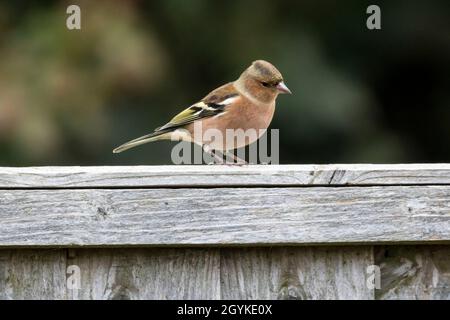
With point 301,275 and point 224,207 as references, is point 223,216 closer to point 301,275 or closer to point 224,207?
point 224,207

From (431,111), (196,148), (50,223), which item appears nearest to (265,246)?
(50,223)

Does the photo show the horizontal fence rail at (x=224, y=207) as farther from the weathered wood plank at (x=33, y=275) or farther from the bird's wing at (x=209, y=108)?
the bird's wing at (x=209, y=108)

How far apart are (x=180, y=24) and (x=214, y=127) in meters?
4.46

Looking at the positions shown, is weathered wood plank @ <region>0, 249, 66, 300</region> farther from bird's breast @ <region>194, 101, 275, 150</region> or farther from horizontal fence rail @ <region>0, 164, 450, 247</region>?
bird's breast @ <region>194, 101, 275, 150</region>

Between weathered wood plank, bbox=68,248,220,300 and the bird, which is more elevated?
the bird

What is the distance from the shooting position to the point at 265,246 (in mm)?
2541

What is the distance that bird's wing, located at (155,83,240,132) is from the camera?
4879 millimetres

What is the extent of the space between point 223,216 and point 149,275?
25 centimetres

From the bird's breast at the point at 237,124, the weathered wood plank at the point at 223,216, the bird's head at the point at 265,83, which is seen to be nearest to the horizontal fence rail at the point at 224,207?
the weathered wood plank at the point at 223,216

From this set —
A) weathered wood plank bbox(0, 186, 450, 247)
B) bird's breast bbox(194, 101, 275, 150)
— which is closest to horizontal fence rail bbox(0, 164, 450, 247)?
weathered wood plank bbox(0, 186, 450, 247)

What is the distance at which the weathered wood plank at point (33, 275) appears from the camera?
8.27 ft

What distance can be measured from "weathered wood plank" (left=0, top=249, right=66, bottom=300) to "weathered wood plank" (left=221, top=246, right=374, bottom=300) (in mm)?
418

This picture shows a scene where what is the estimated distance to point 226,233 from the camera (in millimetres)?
2486

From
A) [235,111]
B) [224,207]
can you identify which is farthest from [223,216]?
[235,111]
